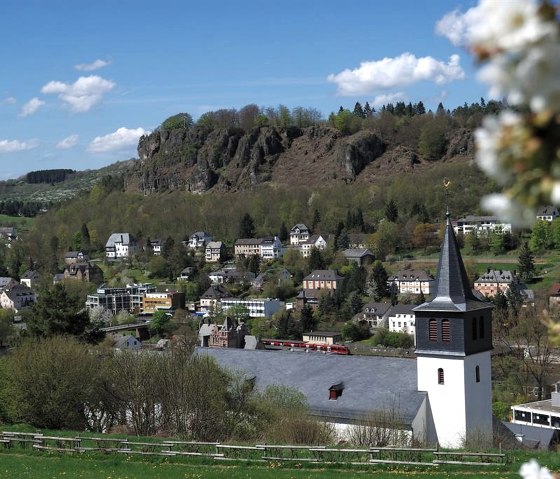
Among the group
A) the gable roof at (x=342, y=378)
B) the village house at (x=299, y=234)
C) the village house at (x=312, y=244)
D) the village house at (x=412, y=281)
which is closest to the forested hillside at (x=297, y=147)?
the village house at (x=299, y=234)

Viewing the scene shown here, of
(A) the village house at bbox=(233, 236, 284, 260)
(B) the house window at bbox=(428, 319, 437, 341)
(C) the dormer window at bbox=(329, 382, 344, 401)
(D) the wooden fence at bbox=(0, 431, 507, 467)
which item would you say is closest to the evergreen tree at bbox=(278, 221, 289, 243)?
(A) the village house at bbox=(233, 236, 284, 260)

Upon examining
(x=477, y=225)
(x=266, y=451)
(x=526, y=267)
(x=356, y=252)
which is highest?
(x=477, y=225)

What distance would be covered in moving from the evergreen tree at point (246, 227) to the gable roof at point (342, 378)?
9237 cm

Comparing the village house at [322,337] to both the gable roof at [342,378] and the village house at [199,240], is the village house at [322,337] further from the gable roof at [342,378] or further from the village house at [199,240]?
the village house at [199,240]

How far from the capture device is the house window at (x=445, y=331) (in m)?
26.0

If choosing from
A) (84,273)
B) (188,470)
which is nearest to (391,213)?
(84,273)

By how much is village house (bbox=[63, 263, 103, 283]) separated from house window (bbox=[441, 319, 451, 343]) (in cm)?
8999

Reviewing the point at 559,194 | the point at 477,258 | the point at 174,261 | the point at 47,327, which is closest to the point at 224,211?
the point at 174,261

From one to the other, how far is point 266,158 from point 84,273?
68.9m

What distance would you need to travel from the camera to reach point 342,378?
95.2ft

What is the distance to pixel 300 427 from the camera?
76.2 feet

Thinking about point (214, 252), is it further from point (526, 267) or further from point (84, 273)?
point (526, 267)

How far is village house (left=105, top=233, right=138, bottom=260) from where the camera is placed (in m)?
131

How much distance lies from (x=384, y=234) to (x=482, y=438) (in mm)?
81123
